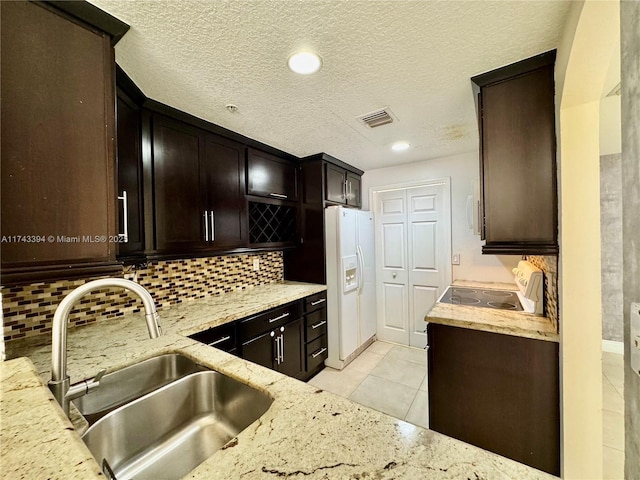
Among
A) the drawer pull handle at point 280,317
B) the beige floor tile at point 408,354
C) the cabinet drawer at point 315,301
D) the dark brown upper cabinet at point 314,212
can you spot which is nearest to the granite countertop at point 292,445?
the drawer pull handle at point 280,317

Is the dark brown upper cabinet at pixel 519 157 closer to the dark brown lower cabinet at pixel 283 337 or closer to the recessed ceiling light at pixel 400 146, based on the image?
the recessed ceiling light at pixel 400 146

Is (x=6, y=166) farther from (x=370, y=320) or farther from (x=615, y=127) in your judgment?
(x=615, y=127)

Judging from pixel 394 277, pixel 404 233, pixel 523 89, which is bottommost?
pixel 394 277

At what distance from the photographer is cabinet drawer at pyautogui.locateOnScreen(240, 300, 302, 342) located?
2.03 metres

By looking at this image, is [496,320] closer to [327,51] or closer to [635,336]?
[635,336]

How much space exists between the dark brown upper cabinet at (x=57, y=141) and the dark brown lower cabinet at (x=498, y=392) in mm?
1943

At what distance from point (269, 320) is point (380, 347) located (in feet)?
6.11

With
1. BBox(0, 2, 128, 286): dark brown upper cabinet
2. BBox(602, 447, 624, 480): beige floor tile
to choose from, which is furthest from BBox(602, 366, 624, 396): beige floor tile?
BBox(0, 2, 128, 286): dark brown upper cabinet

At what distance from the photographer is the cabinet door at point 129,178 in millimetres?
1525

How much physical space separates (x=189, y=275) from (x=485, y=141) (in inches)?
96.3

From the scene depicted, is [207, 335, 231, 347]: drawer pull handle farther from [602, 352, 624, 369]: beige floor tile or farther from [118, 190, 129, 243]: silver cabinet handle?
[602, 352, 624, 369]: beige floor tile

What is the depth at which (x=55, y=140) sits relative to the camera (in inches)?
38.5

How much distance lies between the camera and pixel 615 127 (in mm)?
2289

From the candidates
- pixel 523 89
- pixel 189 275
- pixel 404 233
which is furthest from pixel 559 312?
pixel 189 275
